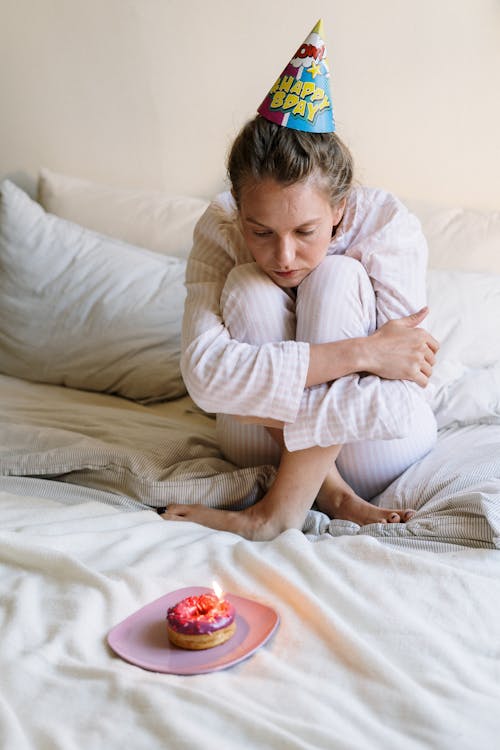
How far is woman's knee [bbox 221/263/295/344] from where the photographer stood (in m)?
1.51

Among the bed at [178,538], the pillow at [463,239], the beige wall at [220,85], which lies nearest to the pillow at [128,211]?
the bed at [178,538]

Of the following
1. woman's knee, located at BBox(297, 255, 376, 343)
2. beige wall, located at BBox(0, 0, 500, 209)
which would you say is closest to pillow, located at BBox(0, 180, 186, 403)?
beige wall, located at BBox(0, 0, 500, 209)

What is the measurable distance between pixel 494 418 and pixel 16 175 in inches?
61.0

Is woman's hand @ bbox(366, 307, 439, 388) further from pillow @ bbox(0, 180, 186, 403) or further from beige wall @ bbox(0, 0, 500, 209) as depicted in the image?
beige wall @ bbox(0, 0, 500, 209)

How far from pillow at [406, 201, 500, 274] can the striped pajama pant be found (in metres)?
0.51

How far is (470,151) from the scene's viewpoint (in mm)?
2123

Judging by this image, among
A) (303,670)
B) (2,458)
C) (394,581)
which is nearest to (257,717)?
(303,670)

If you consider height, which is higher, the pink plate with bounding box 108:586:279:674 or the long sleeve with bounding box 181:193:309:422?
the long sleeve with bounding box 181:193:309:422

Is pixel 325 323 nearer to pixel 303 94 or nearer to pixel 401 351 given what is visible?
pixel 401 351

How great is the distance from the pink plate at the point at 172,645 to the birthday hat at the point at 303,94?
2.38 feet

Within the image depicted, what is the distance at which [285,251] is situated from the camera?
56.2 inches

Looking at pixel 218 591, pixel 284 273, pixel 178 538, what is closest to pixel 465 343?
pixel 284 273

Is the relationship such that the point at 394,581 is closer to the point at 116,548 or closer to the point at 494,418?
the point at 116,548

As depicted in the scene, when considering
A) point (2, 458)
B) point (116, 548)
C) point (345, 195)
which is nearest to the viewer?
point (116, 548)
